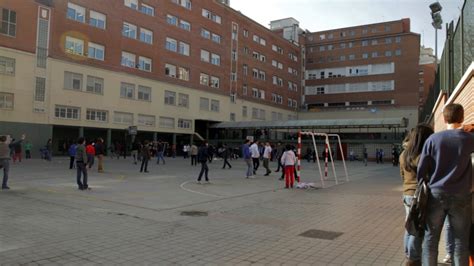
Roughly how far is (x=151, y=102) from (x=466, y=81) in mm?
44231

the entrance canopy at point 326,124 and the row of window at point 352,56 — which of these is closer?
the entrance canopy at point 326,124

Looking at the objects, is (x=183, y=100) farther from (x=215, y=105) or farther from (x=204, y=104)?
(x=215, y=105)

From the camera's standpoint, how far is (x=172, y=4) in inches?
2056

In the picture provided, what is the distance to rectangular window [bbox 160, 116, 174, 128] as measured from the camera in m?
51.0

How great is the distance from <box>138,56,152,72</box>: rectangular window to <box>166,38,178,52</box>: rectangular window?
12.0 ft

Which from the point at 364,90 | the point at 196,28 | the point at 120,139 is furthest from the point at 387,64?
the point at 120,139

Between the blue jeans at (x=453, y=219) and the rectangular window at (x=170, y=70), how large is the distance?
1929 inches

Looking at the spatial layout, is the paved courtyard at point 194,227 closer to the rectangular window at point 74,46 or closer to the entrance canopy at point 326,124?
the rectangular window at point 74,46

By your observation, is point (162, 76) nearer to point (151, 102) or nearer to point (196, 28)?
point (151, 102)

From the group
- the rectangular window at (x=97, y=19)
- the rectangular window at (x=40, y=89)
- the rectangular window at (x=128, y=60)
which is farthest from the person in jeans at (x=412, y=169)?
the rectangular window at (x=128, y=60)

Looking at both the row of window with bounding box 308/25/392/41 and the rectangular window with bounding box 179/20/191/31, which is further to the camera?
the row of window with bounding box 308/25/392/41

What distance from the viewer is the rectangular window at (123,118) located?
45250mm

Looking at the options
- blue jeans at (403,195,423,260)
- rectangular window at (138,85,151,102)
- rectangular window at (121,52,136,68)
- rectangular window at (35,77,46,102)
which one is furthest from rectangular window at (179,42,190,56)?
blue jeans at (403,195,423,260)

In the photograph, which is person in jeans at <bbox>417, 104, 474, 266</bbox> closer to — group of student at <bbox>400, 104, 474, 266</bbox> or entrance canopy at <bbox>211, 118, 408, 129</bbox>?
group of student at <bbox>400, 104, 474, 266</bbox>
